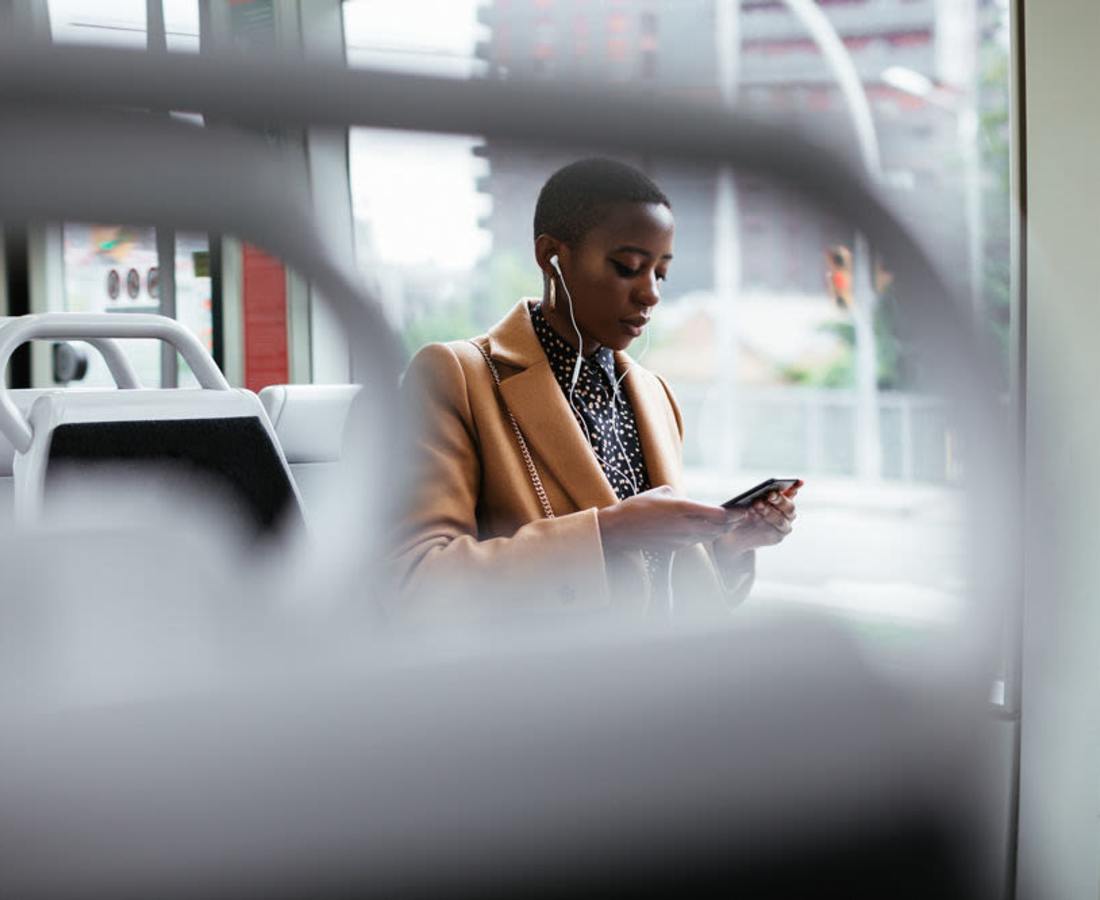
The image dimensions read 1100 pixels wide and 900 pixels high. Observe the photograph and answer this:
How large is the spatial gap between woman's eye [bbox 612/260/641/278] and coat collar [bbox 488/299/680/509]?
8 cm

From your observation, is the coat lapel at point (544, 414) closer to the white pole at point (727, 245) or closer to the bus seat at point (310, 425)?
the bus seat at point (310, 425)

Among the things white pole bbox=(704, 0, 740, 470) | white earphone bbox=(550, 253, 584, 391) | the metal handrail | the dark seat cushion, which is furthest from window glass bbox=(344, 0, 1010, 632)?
the metal handrail

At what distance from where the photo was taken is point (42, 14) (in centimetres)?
46

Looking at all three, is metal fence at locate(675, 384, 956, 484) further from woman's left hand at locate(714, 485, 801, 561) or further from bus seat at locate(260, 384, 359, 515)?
bus seat at locate(260, 384, 359, 515)

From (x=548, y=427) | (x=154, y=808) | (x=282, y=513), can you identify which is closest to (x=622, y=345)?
(x=548, y=427)

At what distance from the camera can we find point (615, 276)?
0.96 metres

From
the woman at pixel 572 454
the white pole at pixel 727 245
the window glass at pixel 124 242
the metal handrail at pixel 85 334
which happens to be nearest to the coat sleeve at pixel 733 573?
the woman at pixel 572 454

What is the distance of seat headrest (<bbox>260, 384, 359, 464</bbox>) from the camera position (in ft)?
2.26

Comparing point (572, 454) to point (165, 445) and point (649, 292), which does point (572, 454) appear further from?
point (165, 445)

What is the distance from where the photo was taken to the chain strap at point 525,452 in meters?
1.01

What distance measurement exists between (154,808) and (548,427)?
0.52 m

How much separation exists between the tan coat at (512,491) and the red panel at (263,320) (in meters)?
0.08

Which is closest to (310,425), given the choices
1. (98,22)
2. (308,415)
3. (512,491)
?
(308,415)

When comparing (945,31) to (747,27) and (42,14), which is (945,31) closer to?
(747,27)
